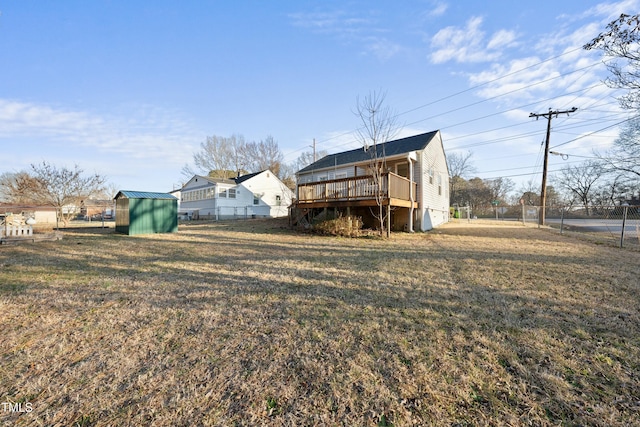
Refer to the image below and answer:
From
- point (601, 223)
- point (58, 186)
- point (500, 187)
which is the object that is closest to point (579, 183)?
point (500, 187)

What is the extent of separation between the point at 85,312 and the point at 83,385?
5.75 feet

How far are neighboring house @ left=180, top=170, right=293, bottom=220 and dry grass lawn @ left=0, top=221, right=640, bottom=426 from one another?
20.8 m

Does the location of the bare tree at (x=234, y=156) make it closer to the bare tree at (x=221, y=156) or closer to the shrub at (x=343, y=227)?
the bare tree at (x=221, y=156)

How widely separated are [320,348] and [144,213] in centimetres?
1341

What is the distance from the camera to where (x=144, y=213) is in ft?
41.8

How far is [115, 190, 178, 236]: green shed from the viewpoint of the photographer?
485 inches

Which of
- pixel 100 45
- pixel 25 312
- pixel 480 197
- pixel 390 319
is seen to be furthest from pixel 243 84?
pixel 480 197

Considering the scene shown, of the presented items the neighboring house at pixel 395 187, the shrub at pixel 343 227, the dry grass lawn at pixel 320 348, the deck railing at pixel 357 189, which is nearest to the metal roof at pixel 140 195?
the neighboring house at pixel 395 187

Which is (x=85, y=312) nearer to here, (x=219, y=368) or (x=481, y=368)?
(x=219, y=368)

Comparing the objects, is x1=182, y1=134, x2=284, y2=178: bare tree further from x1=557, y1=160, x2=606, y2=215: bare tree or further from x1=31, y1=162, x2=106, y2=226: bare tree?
x1=557, y1=160, x2=606, y2=215: bare tree

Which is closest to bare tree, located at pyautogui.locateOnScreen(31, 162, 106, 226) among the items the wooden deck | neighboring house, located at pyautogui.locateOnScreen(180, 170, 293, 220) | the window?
neighboring house, located at pyautogui.locateOnScreen(180, 170, 293, 220)

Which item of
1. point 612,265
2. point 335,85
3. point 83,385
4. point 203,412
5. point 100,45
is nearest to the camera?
point 203,412

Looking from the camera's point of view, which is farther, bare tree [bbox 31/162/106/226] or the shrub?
bare tree [bbox 31/162/106/226]

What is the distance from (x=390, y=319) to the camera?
3072 mm
